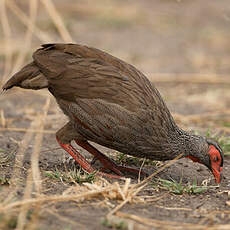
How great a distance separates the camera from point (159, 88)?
8266 mm

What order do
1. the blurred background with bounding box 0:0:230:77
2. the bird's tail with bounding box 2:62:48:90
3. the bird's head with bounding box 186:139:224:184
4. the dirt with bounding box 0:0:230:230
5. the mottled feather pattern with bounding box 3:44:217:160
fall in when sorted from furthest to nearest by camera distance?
the blurred background with bounding box 0:0:230:77
the bird's head with bounding box 186:139:224:184
the bird's tail with bounding box 2:62:48:90
the mottled feather pattern with bounding box 3:44:217:160
the dirt with bounding box 0:0:230:230

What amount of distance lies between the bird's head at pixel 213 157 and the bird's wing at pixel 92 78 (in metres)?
0.62

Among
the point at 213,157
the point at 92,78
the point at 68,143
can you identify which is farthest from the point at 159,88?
the point at 92,78

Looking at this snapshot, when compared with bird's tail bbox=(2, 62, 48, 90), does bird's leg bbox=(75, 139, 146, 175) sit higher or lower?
lower

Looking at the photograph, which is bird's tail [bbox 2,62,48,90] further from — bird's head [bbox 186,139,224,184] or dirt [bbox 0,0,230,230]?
bird's head [bbox 186,139,224,184]

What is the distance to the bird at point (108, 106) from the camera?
4.05 meters

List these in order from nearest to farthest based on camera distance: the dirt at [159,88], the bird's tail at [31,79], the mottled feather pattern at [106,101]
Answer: the dirt at [159,88], the mottled feather pattern at [106,101], the bird's tail at [31,79]

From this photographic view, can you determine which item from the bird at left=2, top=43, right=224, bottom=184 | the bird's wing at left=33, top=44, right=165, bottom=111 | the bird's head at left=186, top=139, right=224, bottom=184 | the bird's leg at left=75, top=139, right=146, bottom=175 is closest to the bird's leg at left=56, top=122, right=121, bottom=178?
the bird at left=2, top=43, right=224, bottom=184

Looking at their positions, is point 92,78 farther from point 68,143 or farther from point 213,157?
point 213,157

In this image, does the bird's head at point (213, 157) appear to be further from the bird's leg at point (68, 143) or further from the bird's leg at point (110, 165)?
the bird's leg at point (68, 143)

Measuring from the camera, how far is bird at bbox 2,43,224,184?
13.3ft

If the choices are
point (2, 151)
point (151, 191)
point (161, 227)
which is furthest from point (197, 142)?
point (2, 151)

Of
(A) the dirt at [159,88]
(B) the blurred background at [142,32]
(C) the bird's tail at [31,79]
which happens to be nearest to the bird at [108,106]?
(C) the bird's tail at [31,79]

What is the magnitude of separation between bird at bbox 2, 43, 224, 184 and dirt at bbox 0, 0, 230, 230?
1.01 ft
